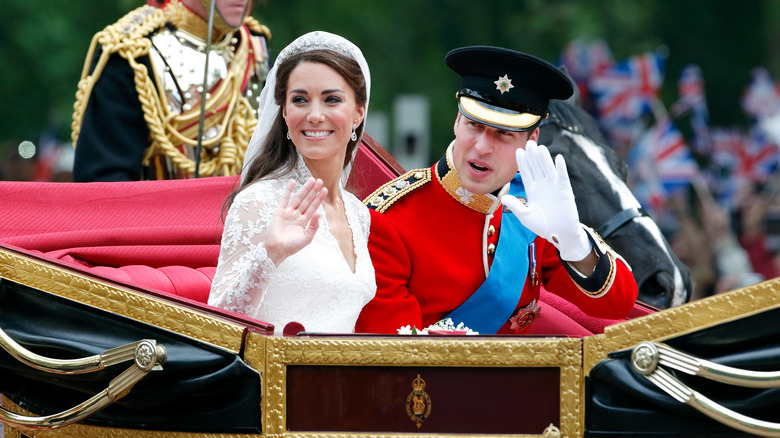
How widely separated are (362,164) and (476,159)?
2.80 ft

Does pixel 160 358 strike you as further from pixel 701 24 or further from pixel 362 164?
pixel 701 24

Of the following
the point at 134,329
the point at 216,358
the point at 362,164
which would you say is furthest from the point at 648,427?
the point at 362,164

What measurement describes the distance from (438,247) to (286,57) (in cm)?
74

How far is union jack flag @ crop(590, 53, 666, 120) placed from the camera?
865 cm

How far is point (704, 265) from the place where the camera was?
8.76 meters

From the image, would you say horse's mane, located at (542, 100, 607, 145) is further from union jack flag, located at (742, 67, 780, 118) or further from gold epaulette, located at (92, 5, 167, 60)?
union jack flag, located at (742, 67, 780, 118)

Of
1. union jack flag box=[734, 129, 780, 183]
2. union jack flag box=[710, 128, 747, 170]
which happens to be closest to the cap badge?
union jack flag box=[734, 129, 780, 183]

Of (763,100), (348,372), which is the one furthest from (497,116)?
(763,100)

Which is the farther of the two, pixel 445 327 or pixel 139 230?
pixel 139 230

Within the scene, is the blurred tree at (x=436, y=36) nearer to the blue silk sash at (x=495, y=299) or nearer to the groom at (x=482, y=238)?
the groom at (x=482, y=238)

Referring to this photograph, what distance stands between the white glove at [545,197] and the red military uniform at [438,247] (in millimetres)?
359

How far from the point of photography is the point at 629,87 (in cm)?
894

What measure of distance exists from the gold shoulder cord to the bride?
123cm

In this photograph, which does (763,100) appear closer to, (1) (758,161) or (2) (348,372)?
(1) (758,161)
